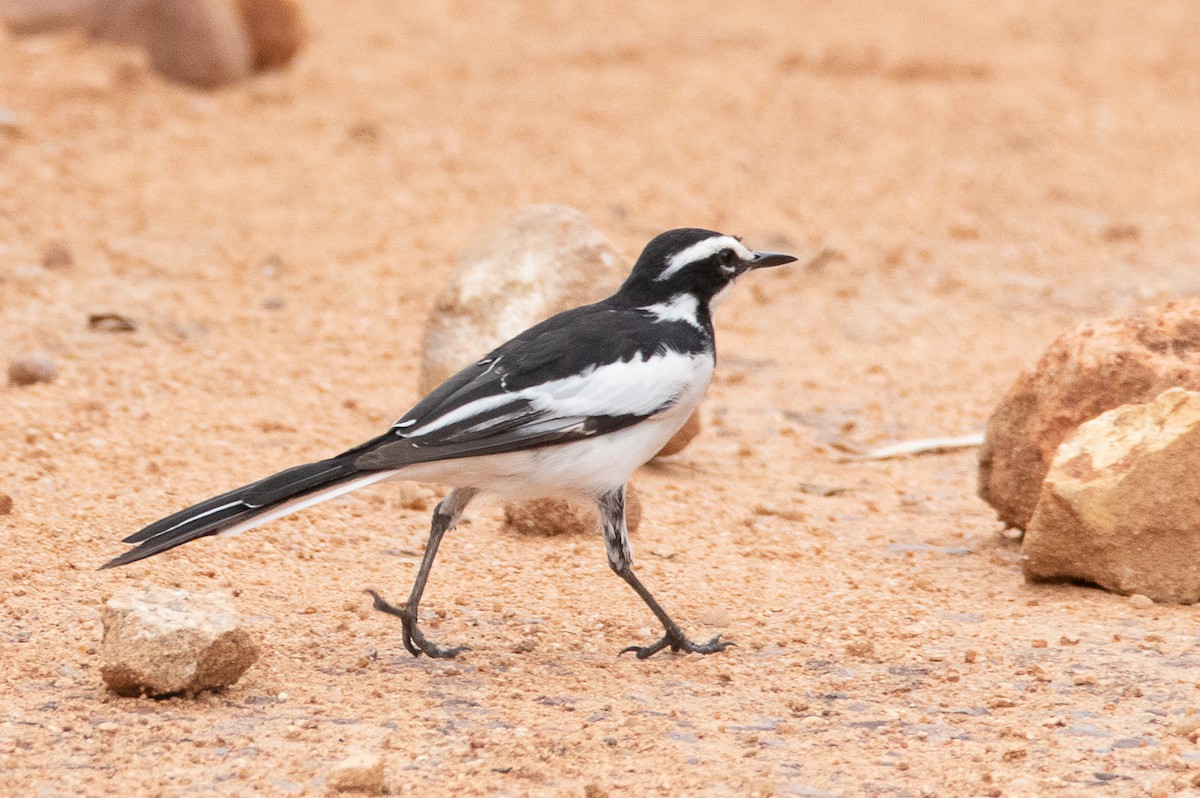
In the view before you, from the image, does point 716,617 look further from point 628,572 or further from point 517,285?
point 517,285

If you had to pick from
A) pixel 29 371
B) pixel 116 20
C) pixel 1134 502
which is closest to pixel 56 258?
pixel 29 371

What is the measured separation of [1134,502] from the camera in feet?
17.4

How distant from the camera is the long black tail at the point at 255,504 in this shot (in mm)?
4613

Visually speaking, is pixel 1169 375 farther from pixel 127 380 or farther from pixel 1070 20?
pixel 1070 20

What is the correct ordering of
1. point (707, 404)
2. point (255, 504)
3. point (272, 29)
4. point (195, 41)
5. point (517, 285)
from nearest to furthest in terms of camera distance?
1. point (255, 504)
2. point (517, 285)
3. point (707, 404)
4. point (195, 41)
5. point (272, 29)

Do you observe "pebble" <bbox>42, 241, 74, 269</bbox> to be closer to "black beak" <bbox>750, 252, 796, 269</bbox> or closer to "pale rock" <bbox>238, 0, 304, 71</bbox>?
"pale rock" <bbox>238, 0, 304, 71</bbox>

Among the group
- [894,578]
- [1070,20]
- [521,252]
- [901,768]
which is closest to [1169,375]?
[894,578]

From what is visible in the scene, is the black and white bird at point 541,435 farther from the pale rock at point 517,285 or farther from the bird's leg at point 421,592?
the pale rock at point 517,285

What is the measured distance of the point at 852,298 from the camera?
399 inches

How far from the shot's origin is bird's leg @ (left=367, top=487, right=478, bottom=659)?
501cm

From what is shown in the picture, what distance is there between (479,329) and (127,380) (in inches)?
73.5

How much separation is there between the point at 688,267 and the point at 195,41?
861 centimetres

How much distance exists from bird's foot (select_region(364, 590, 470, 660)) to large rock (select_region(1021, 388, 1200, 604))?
2.01 meters

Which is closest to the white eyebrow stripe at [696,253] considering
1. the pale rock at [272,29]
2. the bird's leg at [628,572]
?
the bird's leg at [628,572]
